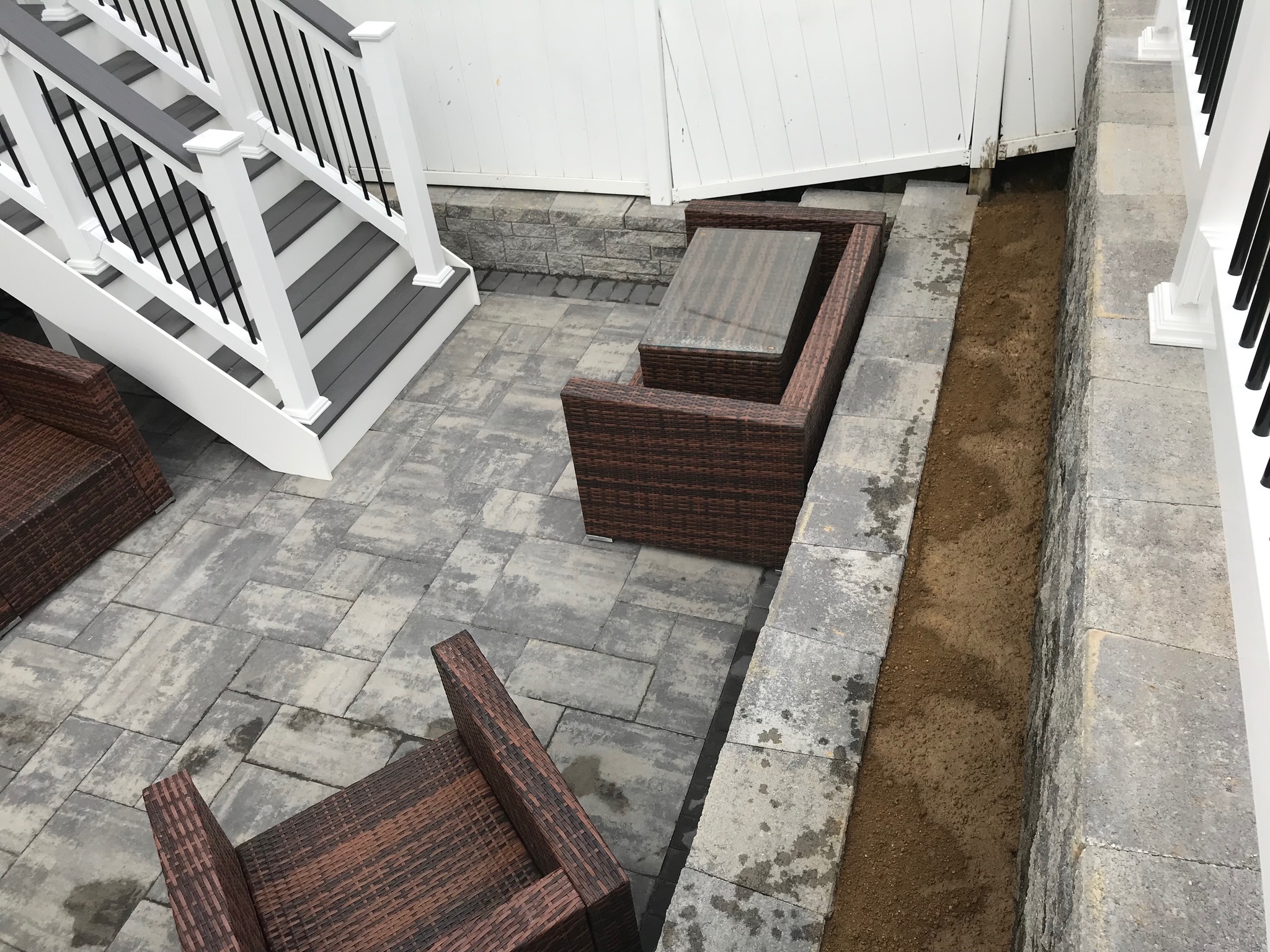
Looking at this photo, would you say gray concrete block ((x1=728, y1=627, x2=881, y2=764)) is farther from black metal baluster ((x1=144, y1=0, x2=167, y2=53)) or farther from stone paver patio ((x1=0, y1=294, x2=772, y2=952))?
black metal baluster ((x1=144, y1=0, x2=167, y2=53))

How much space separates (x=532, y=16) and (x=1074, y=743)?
417 cm

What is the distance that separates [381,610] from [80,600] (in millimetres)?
1209

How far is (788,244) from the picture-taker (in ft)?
12.9

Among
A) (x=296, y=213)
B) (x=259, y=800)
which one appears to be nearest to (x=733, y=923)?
(x=259, y=800)

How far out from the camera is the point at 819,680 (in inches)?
99.5

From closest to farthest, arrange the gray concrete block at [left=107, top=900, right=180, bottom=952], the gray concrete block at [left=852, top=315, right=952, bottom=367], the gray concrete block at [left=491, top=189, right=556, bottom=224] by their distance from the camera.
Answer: the gray concrete block at [left=107, top=900, right=180, bottom=952]
the gray concrete block at [left=852, top=315, right=952, bottom=367]
the gray concrete block at [left=491, top=189, right=556, bottom=224]

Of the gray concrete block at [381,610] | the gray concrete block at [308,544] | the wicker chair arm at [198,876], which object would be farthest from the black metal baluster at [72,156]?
the wicker chair arm at [198,876]

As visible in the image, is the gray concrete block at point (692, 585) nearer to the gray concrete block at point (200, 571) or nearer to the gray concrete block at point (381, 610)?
the gray concrete block at point (381, 610)

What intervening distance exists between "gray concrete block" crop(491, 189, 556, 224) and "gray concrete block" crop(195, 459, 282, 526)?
6.13 feet

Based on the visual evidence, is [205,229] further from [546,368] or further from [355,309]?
[546,368]

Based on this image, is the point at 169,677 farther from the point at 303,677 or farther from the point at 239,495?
the point at 239,495

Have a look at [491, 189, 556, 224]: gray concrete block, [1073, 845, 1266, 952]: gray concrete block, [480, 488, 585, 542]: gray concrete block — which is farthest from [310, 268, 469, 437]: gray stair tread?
[1073, 845, 1266, 952]: gray concrete block

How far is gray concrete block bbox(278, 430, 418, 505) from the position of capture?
4180 millimetres

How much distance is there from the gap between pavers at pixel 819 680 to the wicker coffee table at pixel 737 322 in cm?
30
